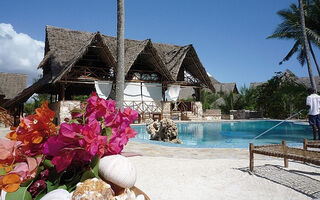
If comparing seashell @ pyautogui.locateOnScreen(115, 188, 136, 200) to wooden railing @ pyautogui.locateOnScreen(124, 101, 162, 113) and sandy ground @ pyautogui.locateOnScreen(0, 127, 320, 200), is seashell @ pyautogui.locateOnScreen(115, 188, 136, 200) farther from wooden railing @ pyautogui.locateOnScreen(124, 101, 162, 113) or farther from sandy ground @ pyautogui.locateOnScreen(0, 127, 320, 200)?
wooden railing @ pyautogui.locateOnScreen(124, 101, 162, 113)

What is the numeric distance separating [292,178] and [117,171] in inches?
115

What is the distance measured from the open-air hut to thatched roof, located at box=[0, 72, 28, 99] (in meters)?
4.76

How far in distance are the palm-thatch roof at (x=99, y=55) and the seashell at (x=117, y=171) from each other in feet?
36.8

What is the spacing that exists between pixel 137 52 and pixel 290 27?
30.7ft

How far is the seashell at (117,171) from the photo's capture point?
58cm

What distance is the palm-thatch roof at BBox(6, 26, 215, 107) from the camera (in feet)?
36.8

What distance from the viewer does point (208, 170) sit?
3117 mm

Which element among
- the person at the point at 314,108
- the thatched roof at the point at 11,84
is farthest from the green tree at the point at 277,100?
the thatched roof at the point at 11,84

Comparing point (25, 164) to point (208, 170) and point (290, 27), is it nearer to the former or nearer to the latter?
point (208, 170)

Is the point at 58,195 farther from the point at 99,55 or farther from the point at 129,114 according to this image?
the point at 99,55

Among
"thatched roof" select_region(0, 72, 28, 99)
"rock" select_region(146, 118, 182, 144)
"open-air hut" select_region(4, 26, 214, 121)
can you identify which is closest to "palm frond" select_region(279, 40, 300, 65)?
"open-air hut" select_region(4, 26, 214, 121)

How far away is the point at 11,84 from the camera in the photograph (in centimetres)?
1847

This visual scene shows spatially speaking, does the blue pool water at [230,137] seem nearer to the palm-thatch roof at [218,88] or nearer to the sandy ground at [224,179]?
the sandy ground at [224,179]

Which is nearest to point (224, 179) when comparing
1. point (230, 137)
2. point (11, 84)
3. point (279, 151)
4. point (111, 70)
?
point (279, 151)
